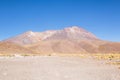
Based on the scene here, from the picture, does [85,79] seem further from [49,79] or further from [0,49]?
[0,49]

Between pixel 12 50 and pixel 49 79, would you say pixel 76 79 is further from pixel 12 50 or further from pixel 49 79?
pixel 12 50

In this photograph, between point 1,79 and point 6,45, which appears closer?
point 1,79

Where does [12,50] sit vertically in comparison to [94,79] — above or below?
above

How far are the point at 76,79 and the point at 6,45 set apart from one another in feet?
414

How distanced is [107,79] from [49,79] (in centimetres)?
341

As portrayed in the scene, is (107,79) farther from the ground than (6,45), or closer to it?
closer to it

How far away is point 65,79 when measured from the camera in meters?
15.0

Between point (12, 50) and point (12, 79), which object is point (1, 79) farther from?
point (12, 50)

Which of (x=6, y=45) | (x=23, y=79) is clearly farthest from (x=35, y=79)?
(x=6, y=45)

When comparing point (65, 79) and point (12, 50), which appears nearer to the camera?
point (65, 79)

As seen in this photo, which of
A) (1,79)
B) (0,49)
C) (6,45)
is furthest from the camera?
(6,45)

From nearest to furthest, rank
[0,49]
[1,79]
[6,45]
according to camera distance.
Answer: [1,79], [0,49], [6,45]

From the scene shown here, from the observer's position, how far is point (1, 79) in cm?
1448

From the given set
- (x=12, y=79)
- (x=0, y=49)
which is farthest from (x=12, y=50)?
(x=12, y=79)
